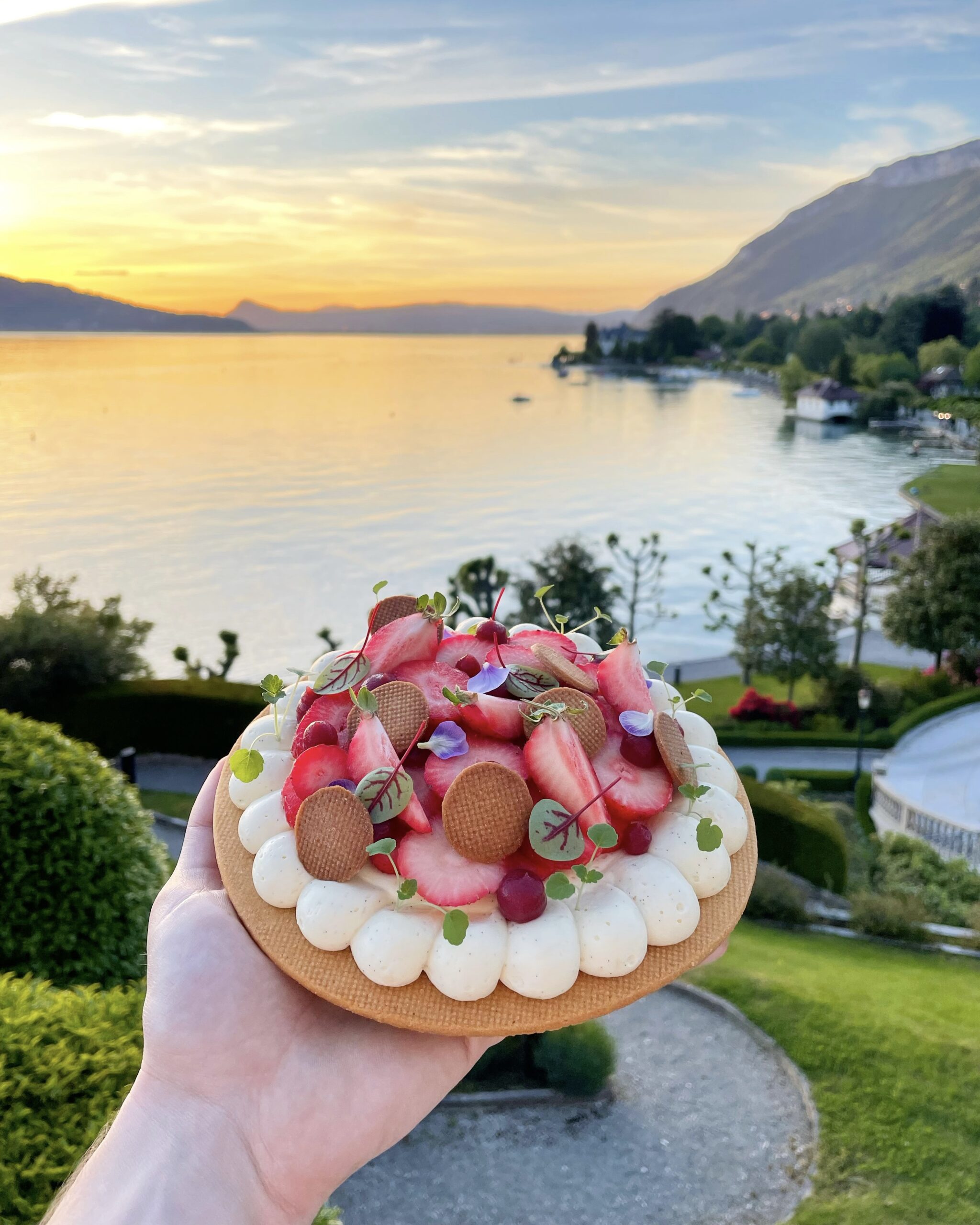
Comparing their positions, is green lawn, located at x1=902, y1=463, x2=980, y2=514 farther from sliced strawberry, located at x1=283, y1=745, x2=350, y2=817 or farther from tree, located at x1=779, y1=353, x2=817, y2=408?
sliced strawberry, located at x1=283, y1=745, x2=350, y2=817

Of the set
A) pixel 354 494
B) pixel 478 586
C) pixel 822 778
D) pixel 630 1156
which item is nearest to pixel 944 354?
pixel 354 494

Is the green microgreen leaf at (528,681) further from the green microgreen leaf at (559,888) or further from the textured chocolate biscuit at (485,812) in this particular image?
the green microgreen leaf at (559,888)

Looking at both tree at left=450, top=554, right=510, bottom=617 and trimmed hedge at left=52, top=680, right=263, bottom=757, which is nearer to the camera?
trimmed hedge at left=52, top=680, right=263, bottom=757

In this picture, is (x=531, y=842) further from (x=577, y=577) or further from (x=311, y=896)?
(x=577, y=577)

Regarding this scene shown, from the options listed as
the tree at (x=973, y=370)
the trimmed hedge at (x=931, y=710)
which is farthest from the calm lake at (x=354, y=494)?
the trimmed hedge at (x=931, y=710)

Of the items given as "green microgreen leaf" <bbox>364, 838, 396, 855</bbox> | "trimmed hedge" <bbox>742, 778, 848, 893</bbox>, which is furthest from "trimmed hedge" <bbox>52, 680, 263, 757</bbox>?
"green microgreen leaf" <bbox>364, 838, 396, 855</bbox>

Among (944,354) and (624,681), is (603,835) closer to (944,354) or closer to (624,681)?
(624,681)

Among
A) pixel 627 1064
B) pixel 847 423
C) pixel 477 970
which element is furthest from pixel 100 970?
pixel 847 423
